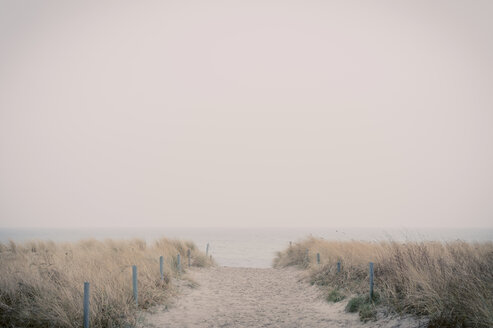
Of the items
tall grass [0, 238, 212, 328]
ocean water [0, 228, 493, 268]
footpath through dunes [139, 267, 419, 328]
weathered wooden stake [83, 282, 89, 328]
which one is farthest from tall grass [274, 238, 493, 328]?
weathered wooden stake [83, 282, 89, 328]

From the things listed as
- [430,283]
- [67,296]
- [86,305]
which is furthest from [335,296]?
[67,296]

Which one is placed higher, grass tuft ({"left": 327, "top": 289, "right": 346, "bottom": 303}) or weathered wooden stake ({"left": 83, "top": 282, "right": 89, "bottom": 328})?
weathered wooden stake ({"left": 83, "top": 282, "right": 89, "bottom": 328})

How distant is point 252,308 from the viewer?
36.8 feet

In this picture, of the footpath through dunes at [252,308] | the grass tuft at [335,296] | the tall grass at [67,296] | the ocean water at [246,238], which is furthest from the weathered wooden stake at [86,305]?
the ocean water at [246,238]

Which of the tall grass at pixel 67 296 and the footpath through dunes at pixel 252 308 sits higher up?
the tall grass at pixel 67 296

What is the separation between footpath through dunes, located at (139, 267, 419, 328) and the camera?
9125mm

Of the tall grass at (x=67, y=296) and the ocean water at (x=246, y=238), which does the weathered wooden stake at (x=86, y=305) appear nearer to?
the tall grass at (x=67, y=296)

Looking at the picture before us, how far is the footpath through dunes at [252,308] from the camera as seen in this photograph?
359 inches

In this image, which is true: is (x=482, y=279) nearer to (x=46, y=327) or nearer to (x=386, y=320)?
(x=386, y=320)

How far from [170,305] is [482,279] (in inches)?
314

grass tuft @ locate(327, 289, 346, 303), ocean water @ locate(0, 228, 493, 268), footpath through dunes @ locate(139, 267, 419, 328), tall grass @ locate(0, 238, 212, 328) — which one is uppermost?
tall grass @ locate(0, 238, 212, 328)

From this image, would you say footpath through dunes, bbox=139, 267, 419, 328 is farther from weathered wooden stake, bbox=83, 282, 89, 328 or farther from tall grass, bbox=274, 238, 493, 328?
weathered wooden stake, bbox=83, 282, 89, 328

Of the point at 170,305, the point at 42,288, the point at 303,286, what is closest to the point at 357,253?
the point at 303,286

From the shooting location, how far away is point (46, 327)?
7.14 metres
